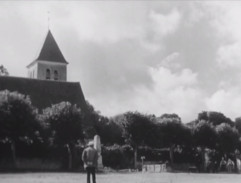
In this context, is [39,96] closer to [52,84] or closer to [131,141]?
[52,84]

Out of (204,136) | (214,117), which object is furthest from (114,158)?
(214,117)

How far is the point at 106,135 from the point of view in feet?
228

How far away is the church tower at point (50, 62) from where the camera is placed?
92.6m

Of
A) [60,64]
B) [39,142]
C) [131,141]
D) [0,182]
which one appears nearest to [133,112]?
[131,141]

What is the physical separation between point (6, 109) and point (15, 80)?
2721 centimetres

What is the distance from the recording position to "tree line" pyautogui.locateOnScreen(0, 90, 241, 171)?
139 feet

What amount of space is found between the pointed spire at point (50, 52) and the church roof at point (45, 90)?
22.4 m

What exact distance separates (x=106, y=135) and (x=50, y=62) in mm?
29098

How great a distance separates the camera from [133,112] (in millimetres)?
53250

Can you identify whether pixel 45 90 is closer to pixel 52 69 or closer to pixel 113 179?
pixel 52 69

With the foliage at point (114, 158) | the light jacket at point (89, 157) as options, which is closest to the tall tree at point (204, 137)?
the foliage at point (114, 158)

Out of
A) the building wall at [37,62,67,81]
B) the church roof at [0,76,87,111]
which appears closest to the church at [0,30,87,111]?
the church roof at [0,76,87,111]

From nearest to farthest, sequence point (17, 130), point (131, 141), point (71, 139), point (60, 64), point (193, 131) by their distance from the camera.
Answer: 1. point (17, 130)
2. point (71, 139)
3. point (131, 141)
4. point (193, 131)
5. point (60, 64)

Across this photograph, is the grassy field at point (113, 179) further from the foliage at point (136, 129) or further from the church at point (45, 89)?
the church at point (45, 89)
